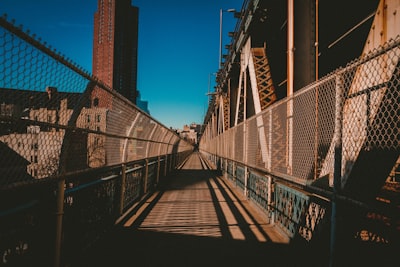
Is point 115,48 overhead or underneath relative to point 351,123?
overhead

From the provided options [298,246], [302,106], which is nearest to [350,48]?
[302,106]

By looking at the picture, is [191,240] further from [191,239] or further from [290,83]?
[290,83]

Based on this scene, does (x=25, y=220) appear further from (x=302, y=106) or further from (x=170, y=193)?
(x=170, y=193)

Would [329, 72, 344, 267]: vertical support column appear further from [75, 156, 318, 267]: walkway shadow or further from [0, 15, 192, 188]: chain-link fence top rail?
[0, 15, 192, 188]: chain-link fence top rail

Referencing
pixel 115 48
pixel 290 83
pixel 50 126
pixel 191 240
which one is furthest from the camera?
pixel 115 48

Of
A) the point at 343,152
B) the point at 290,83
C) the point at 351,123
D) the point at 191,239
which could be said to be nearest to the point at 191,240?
the point at 191,239

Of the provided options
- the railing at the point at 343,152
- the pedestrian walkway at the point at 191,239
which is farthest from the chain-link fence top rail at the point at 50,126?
the railing at the point at 343,152

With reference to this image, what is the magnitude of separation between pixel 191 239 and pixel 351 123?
2971 millimetres

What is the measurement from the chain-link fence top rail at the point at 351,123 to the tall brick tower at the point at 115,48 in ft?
342

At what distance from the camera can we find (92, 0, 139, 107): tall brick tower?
106 m

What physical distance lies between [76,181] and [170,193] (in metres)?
5.27

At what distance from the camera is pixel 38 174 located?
2.29 meters

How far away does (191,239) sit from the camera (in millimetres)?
4105

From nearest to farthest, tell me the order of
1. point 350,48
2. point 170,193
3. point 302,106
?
point 302,106 → point 170,193 → point 350,48
